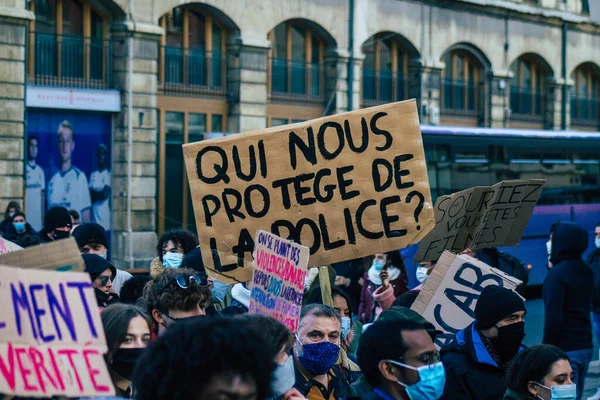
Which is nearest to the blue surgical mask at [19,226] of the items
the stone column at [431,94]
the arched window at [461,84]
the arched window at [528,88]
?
the stone column at [431,94]

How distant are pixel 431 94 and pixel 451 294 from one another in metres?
22.7

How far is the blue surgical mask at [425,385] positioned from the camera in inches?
167

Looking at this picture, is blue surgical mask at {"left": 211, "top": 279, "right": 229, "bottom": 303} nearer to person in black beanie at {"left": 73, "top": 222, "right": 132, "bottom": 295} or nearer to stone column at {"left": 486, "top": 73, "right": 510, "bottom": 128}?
person in black beanie at {"left": 73, "top": 222, "right": 132, "bottom": 295}

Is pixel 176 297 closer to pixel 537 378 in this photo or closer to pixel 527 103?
pixel 537 378

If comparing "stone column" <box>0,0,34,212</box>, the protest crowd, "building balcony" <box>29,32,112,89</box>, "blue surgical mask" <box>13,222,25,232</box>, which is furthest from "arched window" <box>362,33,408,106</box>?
the protest crowd

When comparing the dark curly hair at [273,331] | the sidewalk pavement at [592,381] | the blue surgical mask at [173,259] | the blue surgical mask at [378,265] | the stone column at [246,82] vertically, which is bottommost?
the sidewalk pavement at [592,381]

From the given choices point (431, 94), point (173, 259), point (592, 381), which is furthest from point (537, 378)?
point (431, 94)

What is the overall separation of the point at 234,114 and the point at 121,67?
3.28 meters

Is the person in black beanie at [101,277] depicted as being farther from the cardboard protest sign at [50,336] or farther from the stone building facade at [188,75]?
the stone building facade at [188,75]

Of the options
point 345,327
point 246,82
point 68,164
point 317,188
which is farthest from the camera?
point 246,82

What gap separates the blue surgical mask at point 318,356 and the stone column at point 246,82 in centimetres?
1849

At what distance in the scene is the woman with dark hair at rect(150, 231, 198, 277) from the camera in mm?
8047

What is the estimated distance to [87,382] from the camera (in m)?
3.61

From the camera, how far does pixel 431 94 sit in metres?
28.9
